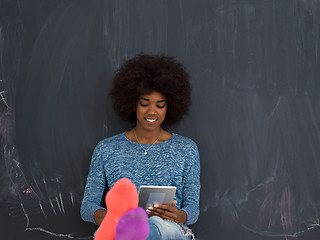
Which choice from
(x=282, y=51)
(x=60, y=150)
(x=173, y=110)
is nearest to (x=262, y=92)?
(x=282, y=51)

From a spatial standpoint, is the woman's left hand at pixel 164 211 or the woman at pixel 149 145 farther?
the woman at pixel 149 145

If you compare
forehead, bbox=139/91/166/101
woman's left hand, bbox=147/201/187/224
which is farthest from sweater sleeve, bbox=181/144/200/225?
forehead, bbox=139/91/166/101

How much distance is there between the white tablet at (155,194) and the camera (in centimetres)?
143

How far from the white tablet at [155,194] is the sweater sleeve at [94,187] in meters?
0.27

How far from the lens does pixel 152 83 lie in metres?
1.73

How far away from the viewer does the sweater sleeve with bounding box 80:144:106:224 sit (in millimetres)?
1649

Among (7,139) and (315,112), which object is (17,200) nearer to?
(7,139)

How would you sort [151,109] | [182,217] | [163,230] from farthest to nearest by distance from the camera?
[151,109], [182,217], [163,230]

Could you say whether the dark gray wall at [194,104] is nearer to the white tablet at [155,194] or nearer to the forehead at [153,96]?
the forehead at [153,96]

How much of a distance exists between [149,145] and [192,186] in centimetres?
28

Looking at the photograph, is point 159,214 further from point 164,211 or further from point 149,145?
point 149,145

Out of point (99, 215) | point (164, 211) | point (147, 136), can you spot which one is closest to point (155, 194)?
point (164, 211)

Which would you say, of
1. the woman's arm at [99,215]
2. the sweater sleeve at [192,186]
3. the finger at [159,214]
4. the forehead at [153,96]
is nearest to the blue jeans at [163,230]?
the finger at [159,214]

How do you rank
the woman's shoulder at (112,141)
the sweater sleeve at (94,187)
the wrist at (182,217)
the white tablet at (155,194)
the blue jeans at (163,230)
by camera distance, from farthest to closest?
the woman's shoulder at (112,141) < the sweater sleeve at (94,187) < the wrist at (182,217) < the white tablet at (155,194) < the blue jeans at (163,230)
